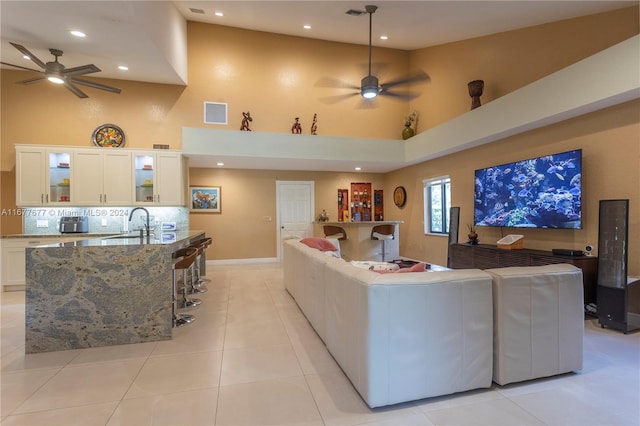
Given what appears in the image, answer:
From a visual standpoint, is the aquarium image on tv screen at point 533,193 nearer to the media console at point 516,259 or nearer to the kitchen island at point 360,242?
the media console at point 516,259

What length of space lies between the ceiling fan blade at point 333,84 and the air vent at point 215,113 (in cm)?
237

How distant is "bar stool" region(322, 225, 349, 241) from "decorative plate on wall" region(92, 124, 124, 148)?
14.7 feet

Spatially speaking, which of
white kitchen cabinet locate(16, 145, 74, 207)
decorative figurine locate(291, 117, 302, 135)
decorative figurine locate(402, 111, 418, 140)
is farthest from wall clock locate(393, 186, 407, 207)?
white kitchen cabinet locate(16, 145, 74, 207)

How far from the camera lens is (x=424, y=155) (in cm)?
663

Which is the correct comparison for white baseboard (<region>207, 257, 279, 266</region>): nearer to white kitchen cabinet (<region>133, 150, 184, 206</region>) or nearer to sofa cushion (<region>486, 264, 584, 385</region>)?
white kitchen cabinet (<region>133, 150, 184, 206</region>)

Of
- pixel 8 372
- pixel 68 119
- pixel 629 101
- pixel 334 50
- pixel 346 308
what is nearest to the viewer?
pixel 346 308

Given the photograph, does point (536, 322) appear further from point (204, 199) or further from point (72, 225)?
point (204, 199)

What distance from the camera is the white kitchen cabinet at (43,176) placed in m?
5.19

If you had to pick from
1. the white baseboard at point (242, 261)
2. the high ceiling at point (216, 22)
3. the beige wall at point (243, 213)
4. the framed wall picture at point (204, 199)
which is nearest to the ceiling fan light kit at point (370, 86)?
the high ceiling at point (216, 22)

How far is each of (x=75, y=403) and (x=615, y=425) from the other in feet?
10.9

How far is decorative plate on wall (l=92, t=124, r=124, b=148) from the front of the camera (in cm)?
580

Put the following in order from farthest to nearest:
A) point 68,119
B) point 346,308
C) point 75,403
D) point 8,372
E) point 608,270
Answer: point 68,119 → point 608,270 → point 8,372 → point 346,308 → point 75,403

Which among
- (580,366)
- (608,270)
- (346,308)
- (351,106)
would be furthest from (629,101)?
(351,106)

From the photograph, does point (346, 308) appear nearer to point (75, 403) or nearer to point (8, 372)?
point (75, 403)
